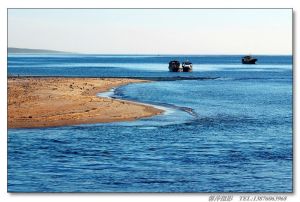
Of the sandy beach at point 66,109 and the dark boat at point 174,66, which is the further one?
the dark boat at point 174,66

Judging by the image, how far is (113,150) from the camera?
22219mm

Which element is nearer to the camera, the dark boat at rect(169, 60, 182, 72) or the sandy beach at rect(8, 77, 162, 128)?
the sandy beach at rect(8, 77, 162, 128)

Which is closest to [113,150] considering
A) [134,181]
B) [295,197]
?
[134,181]

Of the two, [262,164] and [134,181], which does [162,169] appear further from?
[262,164]

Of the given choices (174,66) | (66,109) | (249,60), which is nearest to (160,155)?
(66,109)

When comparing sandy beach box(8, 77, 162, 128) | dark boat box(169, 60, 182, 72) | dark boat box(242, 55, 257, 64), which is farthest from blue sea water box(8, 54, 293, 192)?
dark boat box(242, 55, 257, 64)

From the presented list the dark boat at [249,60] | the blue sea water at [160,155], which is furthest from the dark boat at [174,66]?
the blue sea water at [160,155]

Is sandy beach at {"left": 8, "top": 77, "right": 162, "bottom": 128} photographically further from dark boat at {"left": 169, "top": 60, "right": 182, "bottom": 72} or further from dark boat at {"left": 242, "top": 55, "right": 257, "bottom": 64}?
dark boat at {"left": 242, "top": 55, "right": 257, "bottom": 64}

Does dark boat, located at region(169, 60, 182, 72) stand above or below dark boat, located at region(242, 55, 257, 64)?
above

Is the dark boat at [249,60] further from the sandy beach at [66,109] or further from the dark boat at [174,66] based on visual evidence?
the sandy beach at [66,109]

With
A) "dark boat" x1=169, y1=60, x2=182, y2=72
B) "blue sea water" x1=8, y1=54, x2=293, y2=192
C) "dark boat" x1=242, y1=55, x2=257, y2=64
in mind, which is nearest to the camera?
"blue sea water" x1=8, y1=54, x2=293, y2=192

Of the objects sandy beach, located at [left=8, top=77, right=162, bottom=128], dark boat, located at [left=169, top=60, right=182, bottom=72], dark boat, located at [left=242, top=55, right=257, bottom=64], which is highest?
sandy beach, located at [left=8, top=77, right=162, bottom=128]

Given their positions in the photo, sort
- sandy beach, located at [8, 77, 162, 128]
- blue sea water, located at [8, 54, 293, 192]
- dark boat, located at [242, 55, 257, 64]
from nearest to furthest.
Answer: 1. blue sea water, located at [8, 54, 293, 192]
2. sandy beach, located at [8, 77, 162, 128]
3. dark boat, located at [242, 55, 257, 64]

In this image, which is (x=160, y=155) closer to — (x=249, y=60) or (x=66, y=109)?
(x=66, y=109)
